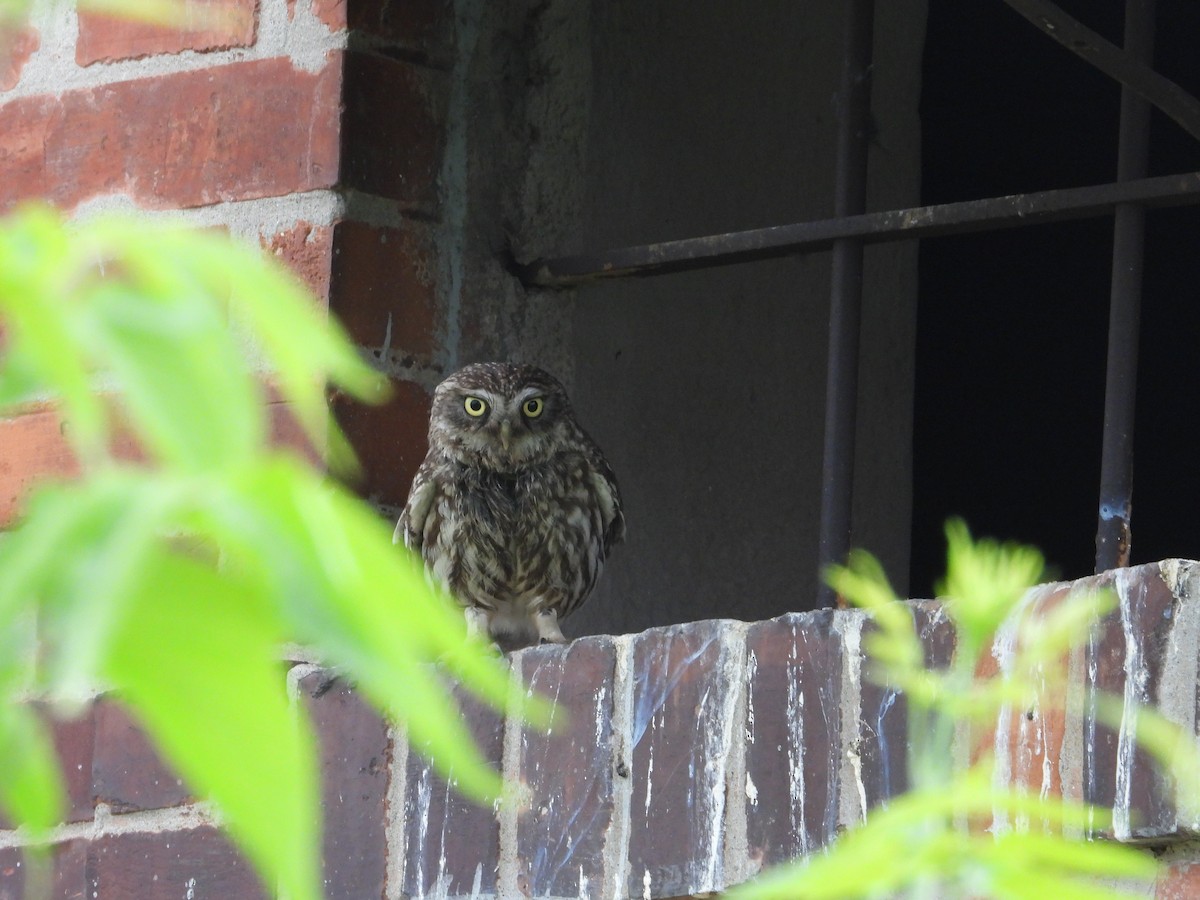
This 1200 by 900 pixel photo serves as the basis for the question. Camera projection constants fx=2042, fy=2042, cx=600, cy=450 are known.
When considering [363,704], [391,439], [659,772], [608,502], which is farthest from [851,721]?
[608,502]

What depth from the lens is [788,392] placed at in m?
2.72

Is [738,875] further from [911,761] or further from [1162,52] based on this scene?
[1162,52]

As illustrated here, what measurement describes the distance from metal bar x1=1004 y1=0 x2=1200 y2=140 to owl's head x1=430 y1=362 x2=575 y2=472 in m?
0.72

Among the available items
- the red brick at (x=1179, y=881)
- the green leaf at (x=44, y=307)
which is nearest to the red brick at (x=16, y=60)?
the red brick at (x=1179, y=881)

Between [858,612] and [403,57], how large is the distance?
79 cm

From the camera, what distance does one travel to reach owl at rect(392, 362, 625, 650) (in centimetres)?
238

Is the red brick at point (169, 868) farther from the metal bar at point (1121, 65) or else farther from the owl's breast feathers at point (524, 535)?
the metal bar at point (1121, 65)

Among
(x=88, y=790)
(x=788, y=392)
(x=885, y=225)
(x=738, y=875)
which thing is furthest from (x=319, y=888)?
(x=788, y=392)

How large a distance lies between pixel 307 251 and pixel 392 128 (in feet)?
0.51

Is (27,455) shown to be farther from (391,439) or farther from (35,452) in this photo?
(391,439)

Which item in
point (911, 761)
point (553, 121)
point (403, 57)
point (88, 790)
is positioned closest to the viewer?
point (911, 761)

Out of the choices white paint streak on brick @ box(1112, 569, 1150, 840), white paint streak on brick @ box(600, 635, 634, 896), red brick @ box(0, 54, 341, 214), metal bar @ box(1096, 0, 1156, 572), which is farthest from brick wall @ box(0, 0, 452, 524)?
white paint streak on brick @ box(1112, 569, 1150, 840)

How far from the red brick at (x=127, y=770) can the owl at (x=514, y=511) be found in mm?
577

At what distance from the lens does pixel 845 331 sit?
190 cm
